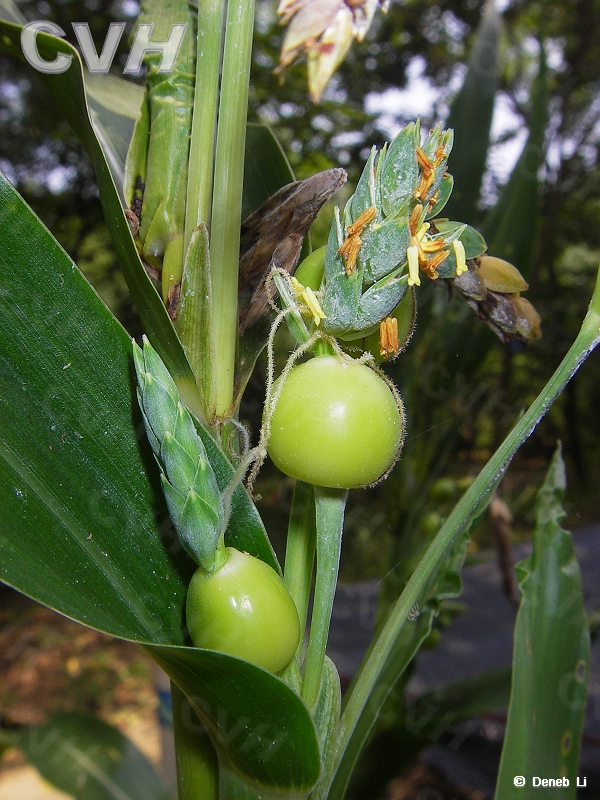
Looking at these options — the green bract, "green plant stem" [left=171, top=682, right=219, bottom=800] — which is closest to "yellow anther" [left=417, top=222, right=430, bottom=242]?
the green bract

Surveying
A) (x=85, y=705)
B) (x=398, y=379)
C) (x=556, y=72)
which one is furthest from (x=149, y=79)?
(x=556, y=72)

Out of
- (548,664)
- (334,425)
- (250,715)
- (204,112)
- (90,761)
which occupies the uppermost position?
(204,112)

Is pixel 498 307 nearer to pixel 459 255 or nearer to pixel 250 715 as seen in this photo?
pixel 459 255

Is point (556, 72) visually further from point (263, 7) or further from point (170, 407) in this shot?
point (170, 407)

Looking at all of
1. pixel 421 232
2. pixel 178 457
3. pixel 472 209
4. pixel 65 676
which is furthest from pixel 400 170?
pixel 65 676

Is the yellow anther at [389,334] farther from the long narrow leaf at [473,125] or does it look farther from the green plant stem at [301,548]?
the long narrow leaf at [473,125]

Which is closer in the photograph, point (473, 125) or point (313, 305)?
point (313, 305)
